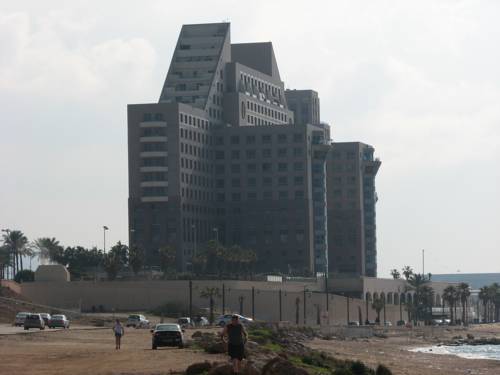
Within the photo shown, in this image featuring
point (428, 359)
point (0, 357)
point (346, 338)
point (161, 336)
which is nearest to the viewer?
point (0, 357)

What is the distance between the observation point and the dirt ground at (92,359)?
172 ft

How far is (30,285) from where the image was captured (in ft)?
646

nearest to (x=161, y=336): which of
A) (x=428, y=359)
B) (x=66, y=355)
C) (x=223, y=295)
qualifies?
(x=66, y=355)

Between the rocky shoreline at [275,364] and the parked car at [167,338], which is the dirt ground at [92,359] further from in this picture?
the rocky shoreline at [275,364]

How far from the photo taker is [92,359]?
61.2 metres

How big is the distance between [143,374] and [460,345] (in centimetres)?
12663

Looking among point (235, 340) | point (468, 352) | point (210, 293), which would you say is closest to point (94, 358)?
point (235, 340)

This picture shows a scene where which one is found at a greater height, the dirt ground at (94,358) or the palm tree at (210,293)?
the palm tree at (210,293)

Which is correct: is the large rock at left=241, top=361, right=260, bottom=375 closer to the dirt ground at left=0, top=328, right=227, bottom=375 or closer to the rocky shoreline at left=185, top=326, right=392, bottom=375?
the rocky shoreline at left=185, top=326, right=392, bottom=375

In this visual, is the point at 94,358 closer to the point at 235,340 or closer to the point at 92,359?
the point at 92,359

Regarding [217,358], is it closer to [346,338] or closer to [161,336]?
[161,336]

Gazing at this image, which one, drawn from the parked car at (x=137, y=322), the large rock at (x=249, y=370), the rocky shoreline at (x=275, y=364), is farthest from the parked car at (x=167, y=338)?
the parked car at (x=137, y=322)

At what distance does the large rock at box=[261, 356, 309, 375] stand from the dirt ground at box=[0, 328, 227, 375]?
6106 millimetres

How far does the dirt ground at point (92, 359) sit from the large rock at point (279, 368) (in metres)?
6.11
